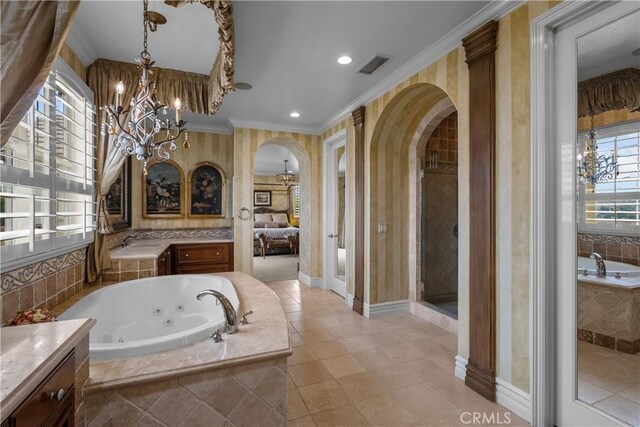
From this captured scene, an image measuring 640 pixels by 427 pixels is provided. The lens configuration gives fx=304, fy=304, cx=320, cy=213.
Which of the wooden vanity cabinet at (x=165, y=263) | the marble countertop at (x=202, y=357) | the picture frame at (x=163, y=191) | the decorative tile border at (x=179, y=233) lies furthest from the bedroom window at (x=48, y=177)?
the picture frame at (x=163, y=191)

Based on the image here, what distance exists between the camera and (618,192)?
63.0 inches

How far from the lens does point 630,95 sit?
1545mm

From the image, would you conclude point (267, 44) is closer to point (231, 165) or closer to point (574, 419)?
point (231, 165)

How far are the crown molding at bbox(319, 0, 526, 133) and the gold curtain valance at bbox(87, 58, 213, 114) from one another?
178 cm

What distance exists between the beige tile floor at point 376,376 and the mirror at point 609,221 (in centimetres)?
53

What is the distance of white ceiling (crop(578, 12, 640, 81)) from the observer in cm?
150

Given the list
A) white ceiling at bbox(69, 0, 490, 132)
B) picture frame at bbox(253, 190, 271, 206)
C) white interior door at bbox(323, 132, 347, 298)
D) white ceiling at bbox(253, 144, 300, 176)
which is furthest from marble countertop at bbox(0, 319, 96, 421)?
picture frame at bbox(253, 190, 271, 206)

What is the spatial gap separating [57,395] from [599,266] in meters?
2.50

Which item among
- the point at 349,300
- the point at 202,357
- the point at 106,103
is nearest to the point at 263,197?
the point at 349,300

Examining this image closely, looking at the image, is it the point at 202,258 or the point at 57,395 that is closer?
the point at 57,395

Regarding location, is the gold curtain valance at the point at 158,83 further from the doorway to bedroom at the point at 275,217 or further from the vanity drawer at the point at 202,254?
the doorway to bedroom at the point at 275,217

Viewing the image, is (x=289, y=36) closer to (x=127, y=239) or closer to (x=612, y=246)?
(x=612, y=246)

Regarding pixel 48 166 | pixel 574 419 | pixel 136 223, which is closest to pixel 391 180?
pixel 574 419

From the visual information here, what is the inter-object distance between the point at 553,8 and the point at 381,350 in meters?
2.71
